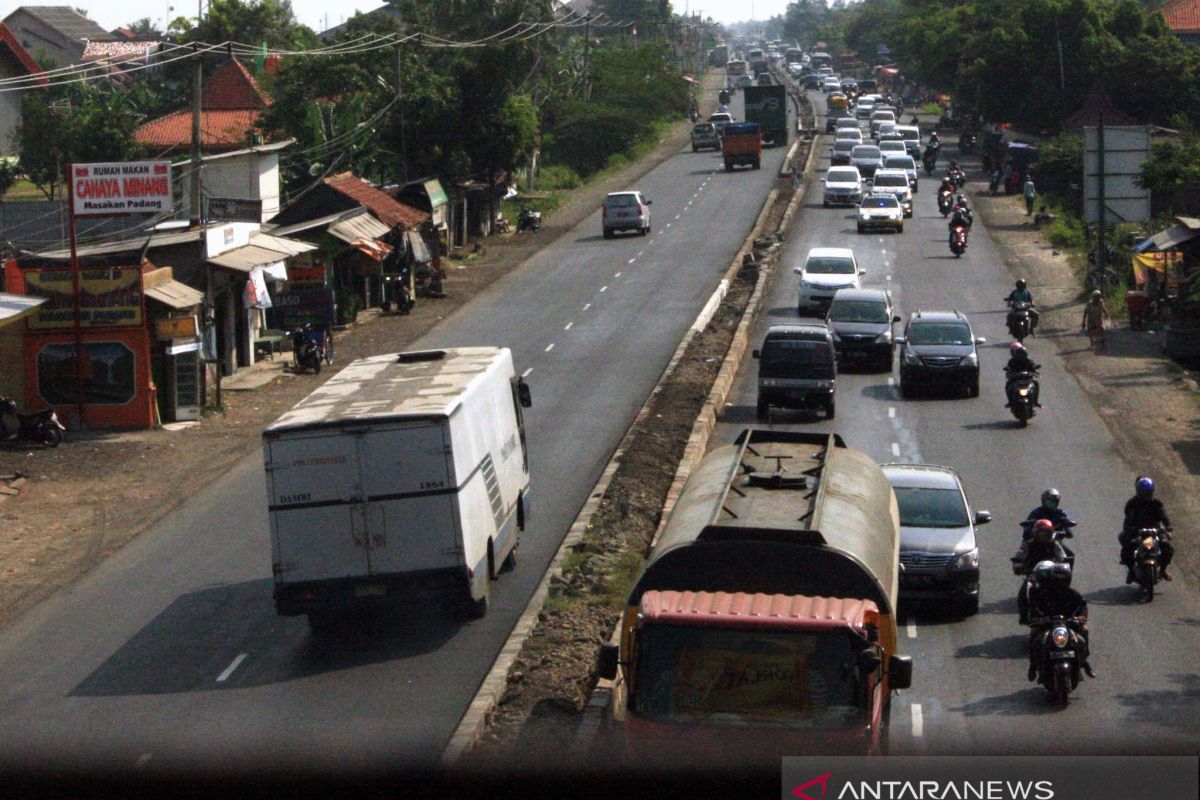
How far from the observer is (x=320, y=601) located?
17.4 metres

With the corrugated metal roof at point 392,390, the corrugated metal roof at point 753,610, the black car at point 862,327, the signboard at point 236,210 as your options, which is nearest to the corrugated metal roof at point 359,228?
the signboard at point 236,210

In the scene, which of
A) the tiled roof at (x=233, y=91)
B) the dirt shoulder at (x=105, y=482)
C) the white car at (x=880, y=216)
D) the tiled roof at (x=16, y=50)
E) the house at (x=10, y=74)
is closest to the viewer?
the dirt shoulder at (x=105, y=482)

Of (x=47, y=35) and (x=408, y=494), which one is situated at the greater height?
(x=47, y=35)

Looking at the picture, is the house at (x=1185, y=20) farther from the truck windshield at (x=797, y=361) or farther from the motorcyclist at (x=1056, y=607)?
the motorcyclist at (x=1056, y=607)

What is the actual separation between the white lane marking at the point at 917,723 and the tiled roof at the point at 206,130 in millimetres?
58934

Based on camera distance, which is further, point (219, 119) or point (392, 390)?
point (219, 119)

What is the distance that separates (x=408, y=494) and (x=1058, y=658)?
6953 millimetres

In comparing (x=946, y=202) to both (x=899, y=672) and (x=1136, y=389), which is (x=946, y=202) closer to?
(x=1136, y=389)

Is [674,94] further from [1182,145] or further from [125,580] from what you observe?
[125,580]

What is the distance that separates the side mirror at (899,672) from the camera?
444 inches

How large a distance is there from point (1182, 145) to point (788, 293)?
19.6 meters

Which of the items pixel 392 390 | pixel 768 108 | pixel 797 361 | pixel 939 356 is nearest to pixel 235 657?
pixel 392 390

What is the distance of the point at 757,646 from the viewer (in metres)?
10.8

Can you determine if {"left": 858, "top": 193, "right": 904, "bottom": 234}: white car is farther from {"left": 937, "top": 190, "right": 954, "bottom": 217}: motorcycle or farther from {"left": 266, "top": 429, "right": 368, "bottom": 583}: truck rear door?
{"left": 266, "top": 429, "right": 368, "bottom": 583}: truck rear door
